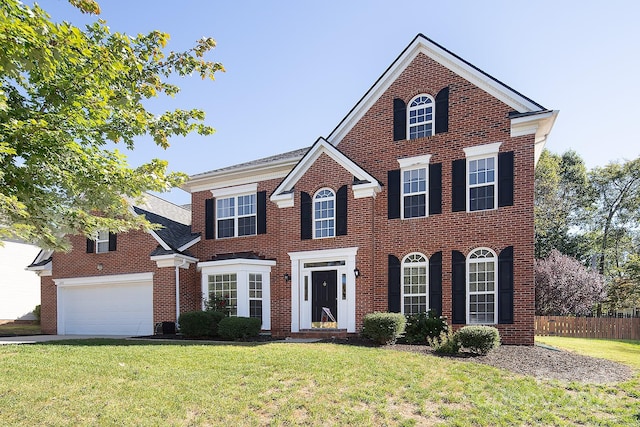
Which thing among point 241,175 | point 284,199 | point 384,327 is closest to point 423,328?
point 384,327

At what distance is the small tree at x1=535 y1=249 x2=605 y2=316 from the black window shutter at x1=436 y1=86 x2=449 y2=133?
14.8m

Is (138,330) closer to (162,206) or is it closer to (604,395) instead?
(162,206)

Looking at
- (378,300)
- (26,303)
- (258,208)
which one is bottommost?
(26,303)

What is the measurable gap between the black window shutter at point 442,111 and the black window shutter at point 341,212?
376 cm

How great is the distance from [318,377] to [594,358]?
786cm

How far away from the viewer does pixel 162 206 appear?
22047mm

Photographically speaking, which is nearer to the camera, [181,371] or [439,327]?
[181,371]

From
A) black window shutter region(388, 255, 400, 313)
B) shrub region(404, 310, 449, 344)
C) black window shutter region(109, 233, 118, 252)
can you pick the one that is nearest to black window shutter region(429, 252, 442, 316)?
shrub region(404, 310, 449, 344)

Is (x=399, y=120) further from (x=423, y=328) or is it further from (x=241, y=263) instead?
(x=241, y=263)

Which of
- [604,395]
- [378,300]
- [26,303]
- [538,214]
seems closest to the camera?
[604,395]

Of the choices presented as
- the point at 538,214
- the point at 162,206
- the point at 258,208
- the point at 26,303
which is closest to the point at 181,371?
the point at 258,208

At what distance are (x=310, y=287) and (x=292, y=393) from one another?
8.33 m

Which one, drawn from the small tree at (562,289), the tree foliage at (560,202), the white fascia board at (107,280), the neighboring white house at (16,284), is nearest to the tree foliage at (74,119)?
the white fascia board at (107,280)

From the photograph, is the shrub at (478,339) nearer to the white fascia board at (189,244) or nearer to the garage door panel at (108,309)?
the white fascia board at (189,244)
